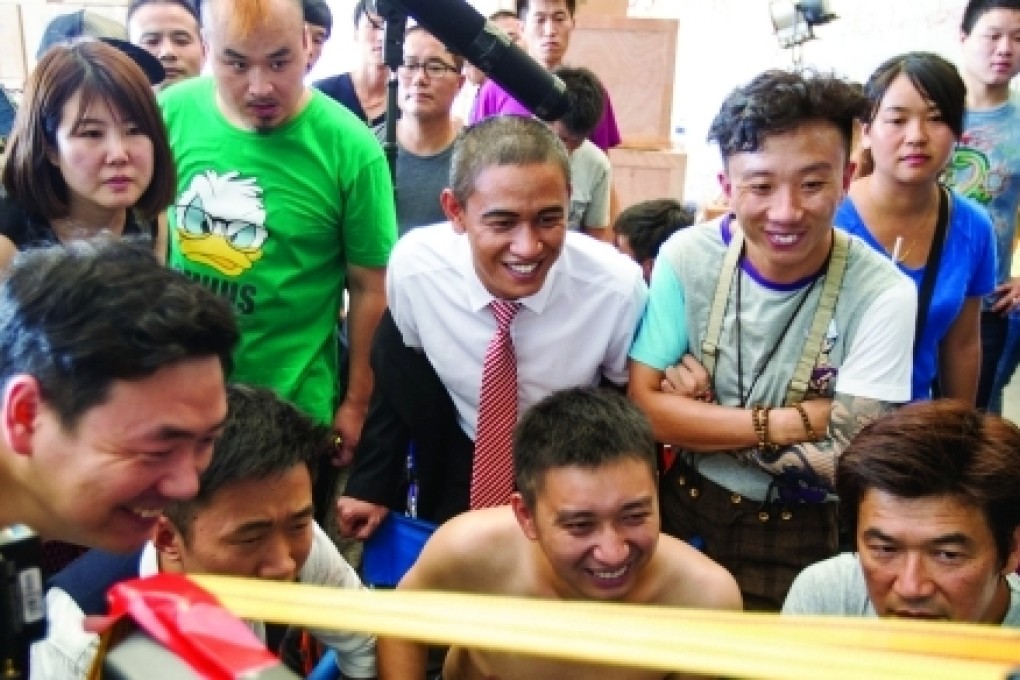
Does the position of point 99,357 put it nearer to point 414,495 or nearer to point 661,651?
point 661,651

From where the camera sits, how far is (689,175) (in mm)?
4500

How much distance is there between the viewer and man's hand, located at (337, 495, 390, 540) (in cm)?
163

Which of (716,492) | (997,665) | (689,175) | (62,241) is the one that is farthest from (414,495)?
(689,175)

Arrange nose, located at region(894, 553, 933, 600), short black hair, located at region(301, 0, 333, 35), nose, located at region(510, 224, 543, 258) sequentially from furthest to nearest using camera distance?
short black hair, located at region(301, 0, 333, 35)
nose, located at region(510, 224, 543, 258)
nose, located at region(894, 553, 933, 600)

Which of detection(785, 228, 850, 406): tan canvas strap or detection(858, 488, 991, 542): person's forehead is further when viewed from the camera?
detection(785, 228, 850, 406): tan canvas strap

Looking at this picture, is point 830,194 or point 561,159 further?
point 561,159

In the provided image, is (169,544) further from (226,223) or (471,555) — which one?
(226,223)

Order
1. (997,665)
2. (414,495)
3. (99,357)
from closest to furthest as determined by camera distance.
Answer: (997,665), (99,357), (414,495)

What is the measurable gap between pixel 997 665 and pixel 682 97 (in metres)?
4.18

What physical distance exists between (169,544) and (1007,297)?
204cm

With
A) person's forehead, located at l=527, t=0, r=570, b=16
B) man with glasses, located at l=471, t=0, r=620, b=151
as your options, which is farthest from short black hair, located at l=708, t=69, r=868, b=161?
person's forehead, located at l=527, t=0, r=570, b=16

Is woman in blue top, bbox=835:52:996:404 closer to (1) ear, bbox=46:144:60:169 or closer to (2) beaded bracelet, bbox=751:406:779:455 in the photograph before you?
(2) beaded bracelet, bbox=751:406:779:455

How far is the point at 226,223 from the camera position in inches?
66.8

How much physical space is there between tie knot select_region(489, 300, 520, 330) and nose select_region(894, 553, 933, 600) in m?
0.65
